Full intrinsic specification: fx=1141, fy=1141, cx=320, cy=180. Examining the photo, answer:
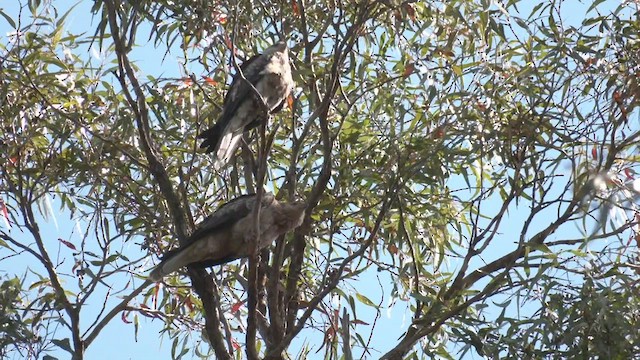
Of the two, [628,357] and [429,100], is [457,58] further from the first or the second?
[628,357]

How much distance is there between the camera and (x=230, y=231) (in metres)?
4.61

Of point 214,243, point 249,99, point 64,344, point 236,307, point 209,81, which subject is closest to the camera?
point 64,344

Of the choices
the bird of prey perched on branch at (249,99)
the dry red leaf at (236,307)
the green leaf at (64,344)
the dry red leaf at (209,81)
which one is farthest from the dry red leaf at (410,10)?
the green leaf at (64,344)

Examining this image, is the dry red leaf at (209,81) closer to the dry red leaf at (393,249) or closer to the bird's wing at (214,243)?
the bird's wing at (214,243)

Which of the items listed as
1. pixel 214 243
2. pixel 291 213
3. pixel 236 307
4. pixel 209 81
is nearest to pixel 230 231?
pixel 214 243

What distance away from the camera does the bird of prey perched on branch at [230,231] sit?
4.46 m

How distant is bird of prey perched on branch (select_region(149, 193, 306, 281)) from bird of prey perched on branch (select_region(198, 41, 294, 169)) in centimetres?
25

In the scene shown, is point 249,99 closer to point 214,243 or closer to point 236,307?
point 214,243

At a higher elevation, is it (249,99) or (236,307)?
(249,99)

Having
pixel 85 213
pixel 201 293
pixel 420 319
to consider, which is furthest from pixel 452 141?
pixel 85 213

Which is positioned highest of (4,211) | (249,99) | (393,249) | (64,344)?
(249,99)

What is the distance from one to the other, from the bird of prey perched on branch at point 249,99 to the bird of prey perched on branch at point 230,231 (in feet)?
0.83

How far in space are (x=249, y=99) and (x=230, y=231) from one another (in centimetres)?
60

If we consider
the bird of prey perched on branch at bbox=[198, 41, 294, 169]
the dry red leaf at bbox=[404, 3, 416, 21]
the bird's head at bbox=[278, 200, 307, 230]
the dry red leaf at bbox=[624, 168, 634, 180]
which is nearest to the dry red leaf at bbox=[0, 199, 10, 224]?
the bird of prey perched on branch at bbox=[198, 41, 294, 169]
